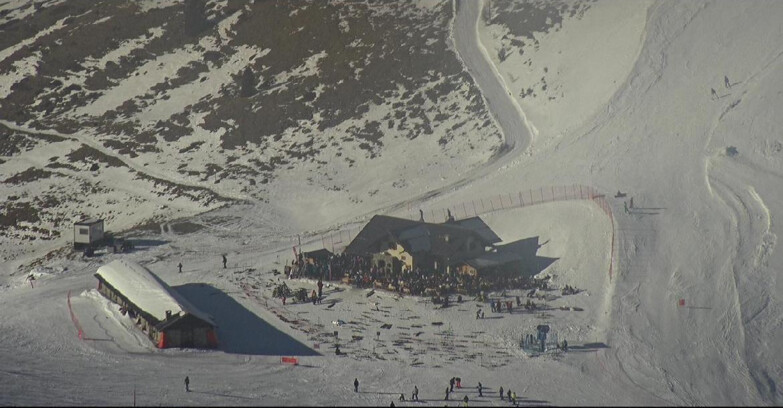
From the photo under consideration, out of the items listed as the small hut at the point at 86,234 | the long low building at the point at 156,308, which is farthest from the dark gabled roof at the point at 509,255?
the small hut at the point at 86,234

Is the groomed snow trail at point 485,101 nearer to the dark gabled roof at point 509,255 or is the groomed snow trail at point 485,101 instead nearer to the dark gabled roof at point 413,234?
the dark gabled roof at point 413,234

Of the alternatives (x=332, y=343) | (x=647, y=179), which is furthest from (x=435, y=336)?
(x=647, y=179)

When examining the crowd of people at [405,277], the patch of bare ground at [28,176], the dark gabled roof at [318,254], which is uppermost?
the patch of bare ground at [28,176]

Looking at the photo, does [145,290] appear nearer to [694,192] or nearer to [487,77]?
[694,192]

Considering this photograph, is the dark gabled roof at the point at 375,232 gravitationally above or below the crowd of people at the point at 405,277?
above

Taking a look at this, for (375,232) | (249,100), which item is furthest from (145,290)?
(249,100)

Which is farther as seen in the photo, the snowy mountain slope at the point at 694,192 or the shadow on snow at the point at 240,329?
the shadow on snow at the point at 240,329

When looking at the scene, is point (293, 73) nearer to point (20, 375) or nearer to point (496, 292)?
point (496, 292)

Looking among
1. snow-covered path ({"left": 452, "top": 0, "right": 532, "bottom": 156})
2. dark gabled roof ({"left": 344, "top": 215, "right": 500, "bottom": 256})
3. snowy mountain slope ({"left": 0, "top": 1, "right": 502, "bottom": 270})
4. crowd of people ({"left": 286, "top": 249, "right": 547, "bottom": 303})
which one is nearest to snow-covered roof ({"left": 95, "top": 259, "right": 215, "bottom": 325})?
crowd of people ({"left": 286, "top": 249, "right": 547, "bottom": 303})
